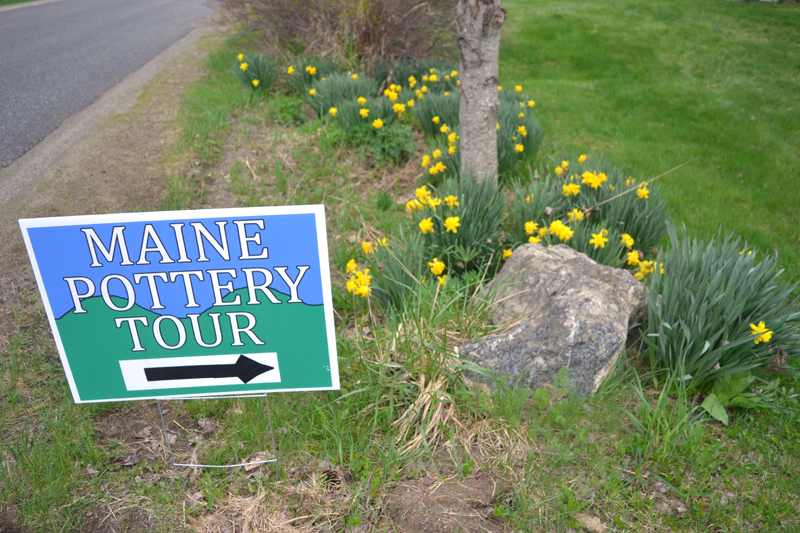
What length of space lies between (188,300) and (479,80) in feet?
9.13

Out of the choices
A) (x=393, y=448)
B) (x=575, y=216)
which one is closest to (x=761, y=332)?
(x=575, y=216)

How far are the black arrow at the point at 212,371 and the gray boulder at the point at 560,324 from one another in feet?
3.39

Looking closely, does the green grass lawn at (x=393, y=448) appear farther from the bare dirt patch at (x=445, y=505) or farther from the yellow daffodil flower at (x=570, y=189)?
the yellow daffodil flower at (x=570, y=189)

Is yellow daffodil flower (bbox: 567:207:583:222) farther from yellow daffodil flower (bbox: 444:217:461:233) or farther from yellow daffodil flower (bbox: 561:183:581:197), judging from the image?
yellow daffodil flower (bbox: 444:217:461:233)

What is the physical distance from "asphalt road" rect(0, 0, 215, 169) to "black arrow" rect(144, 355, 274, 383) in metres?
3.42

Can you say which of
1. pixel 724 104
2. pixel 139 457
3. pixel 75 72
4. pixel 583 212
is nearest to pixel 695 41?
pixel 724 104

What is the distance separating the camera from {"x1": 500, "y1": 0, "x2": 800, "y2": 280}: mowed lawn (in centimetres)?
455

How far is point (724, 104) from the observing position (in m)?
6.79

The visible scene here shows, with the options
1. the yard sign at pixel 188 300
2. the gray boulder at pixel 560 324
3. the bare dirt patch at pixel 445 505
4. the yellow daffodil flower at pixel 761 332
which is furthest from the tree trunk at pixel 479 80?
the bare dirt patch at pixel 445 505

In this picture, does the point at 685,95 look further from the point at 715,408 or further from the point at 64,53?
the point at 64,53

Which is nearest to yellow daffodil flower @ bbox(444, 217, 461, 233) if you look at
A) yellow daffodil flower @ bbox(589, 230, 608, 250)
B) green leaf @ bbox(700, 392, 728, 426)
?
yellow daffodil flower @ bbox(589, 230, 608, 250)

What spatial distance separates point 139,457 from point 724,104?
805 cm

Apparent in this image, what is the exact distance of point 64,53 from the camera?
279 inches

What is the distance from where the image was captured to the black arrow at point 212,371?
1.92 metres
